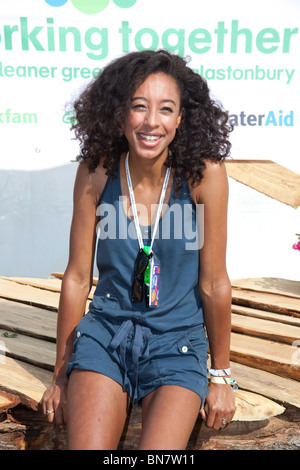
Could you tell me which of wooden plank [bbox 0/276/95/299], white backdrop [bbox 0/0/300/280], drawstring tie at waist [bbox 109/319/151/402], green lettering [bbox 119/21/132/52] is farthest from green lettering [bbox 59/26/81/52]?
drawstring tie at waist [bbox 109/319/151/402]

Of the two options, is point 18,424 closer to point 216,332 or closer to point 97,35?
point 216,332

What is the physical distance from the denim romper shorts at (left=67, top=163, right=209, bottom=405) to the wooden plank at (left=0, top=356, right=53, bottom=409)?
12.5 inches

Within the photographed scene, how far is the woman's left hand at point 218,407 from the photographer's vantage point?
2.12 meters

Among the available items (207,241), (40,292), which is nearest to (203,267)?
(207,241)

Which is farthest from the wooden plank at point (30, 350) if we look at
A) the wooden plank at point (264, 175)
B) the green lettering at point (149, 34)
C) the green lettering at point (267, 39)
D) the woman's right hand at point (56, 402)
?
the green lettering at point (267, 39)

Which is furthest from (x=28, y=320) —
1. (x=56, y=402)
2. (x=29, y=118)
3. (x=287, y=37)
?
(x=287, y=37)

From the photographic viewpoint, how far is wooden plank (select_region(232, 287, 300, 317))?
3.68 metres

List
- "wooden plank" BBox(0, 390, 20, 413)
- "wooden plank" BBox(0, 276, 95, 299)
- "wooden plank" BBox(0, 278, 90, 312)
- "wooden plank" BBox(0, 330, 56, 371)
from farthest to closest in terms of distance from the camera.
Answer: "wooden plank" BBox(0, 276, 95, 299) < "wooden plank" BBox(0, 278, 90, 312) < "wooden plank" BBox(0, 330, 56, 371) < "wooden plank" BBox(0, 390, 20, 413)

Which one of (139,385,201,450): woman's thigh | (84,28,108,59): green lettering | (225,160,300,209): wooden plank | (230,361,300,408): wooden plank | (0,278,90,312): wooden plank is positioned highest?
(84,28,108,59): green lettering

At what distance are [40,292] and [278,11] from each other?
2821 mm

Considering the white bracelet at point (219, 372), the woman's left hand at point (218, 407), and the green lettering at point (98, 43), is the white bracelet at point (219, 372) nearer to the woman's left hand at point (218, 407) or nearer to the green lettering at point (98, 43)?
the woman's left hand at point (218, 407)

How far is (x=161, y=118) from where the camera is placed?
84.9 inches

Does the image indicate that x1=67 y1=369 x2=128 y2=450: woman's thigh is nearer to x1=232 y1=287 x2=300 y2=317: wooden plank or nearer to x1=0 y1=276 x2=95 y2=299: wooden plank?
x1=232 y1=287 x2=300 y2=317: wooden plank

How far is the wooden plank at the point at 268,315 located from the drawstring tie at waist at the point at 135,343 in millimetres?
1606
